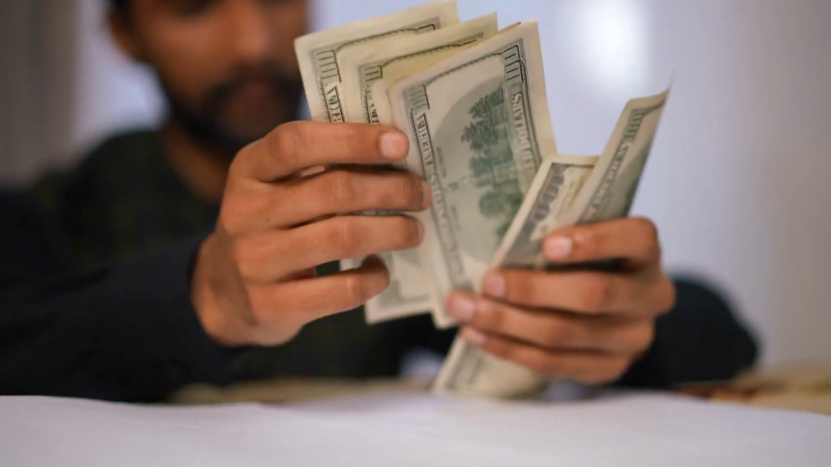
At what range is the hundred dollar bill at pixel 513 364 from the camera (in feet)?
1.51

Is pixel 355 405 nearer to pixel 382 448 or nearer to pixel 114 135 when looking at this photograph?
pixel 382 448

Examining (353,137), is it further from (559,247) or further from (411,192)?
(559,247)

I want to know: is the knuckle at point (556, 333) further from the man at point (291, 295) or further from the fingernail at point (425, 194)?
the fingernail at point (425, 194)

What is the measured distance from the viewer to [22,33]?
1.43 meters

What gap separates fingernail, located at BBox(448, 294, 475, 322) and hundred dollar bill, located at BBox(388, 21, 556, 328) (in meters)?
0.01

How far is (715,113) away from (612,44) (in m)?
0.49

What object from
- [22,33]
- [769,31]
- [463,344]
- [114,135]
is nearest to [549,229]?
[463,344]

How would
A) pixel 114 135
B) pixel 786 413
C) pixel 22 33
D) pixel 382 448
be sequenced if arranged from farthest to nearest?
pixel 22 33, pixel 114 135, pixel 786 413, pixel 382 448

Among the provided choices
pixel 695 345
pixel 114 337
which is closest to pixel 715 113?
pixel 695 345

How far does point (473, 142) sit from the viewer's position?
45cm

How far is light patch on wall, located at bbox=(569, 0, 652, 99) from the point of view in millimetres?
509

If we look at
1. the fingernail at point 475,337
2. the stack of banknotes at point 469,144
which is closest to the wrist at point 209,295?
the stack of banknotes at point 469,144

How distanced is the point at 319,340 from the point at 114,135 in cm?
69

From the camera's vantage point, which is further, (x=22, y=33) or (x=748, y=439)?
(x=22, y=33)
